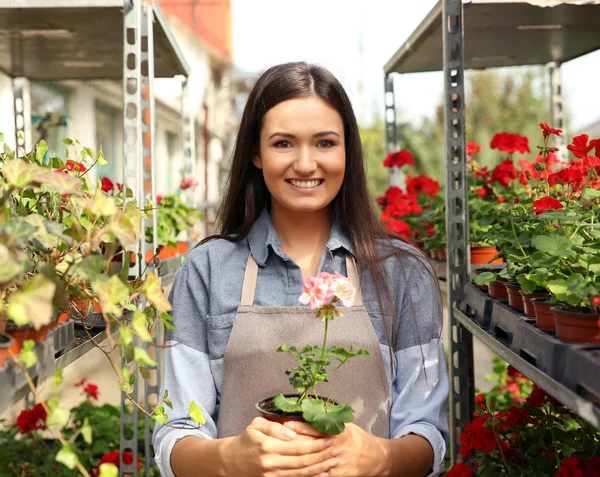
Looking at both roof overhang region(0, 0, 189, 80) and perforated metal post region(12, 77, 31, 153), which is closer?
roof overhang region(0, 0, 189, 80)

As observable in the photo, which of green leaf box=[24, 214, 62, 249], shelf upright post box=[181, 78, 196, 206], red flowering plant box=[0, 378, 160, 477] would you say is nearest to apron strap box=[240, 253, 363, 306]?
green leaf box=[24, 214, 62, 249]

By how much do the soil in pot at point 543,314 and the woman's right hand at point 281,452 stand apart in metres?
0.46

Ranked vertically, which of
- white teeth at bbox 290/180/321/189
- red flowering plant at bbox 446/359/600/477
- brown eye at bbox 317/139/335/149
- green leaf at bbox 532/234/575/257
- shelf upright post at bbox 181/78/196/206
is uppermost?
shelf upright post at bbox 181/78/196/206

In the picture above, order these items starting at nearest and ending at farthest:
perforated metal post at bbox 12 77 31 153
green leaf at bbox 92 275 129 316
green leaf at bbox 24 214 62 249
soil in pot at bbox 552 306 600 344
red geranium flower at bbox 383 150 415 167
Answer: green leaf at bbox 92 275 129 316 → green leaf at bbox 24 214 62 249 → soil in pot at bbox 552 306 600 344 → perforated metal post at bbox 12 77 31 153 → red geranium flower at bbox 383 150 415 167

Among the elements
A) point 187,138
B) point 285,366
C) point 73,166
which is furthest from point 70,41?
point 187,138

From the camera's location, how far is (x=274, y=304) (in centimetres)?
171

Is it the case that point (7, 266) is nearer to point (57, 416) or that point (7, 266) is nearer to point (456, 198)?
point (57, 416)

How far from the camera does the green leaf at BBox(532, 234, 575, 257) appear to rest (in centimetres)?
137

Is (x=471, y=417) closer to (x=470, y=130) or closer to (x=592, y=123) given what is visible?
(x=470, y=130)

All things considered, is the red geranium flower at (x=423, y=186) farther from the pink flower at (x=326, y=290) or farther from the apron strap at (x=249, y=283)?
the pink flower at (x=326, y=290)

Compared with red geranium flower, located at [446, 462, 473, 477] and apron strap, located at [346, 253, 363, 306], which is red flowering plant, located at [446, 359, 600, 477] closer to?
red geranium flower, located at [446, 462, 473, 477]

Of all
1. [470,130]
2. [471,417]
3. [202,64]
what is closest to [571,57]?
[471,417]

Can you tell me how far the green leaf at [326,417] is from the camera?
1246 millimetres

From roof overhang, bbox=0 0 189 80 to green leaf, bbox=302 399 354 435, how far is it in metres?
1.50
